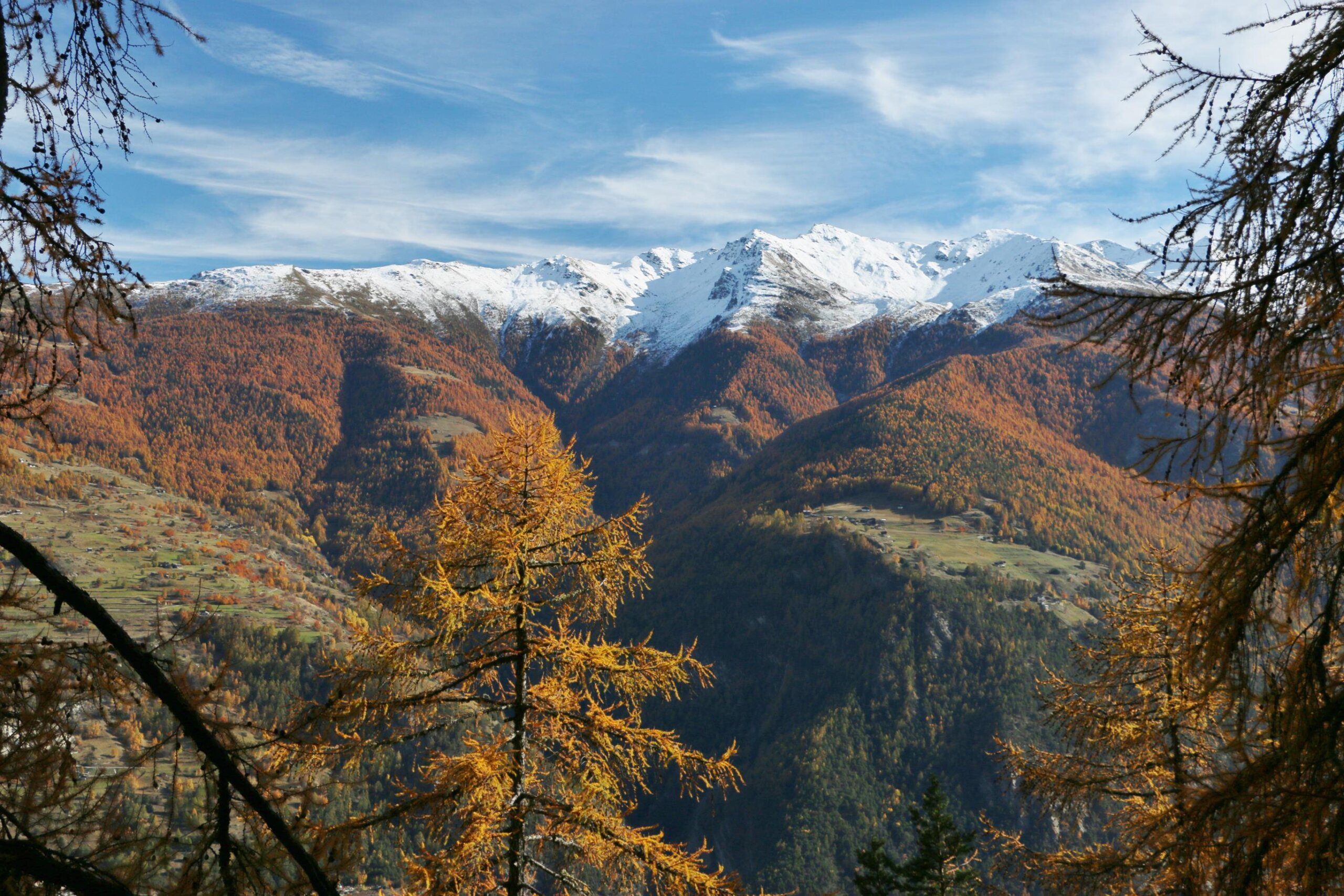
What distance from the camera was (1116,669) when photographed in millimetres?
11695

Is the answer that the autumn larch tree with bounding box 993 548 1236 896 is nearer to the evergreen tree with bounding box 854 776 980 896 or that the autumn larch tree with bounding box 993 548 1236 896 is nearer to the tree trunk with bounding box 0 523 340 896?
the evergreen tree with bounding box 854 776 980 896

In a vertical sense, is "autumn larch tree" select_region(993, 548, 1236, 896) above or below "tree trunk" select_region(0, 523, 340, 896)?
below

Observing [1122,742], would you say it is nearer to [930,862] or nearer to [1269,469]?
[1269,469]

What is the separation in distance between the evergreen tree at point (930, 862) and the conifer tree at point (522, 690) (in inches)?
450

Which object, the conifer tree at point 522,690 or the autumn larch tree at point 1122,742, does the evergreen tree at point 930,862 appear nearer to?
the autumn larch tree at point 1122,742

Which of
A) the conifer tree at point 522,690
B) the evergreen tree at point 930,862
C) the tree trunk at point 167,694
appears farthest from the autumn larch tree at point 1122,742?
the tree trunk at point 167,694

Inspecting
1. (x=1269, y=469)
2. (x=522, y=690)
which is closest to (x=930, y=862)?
(x=522, y=690)

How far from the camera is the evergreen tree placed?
18797 millimetres

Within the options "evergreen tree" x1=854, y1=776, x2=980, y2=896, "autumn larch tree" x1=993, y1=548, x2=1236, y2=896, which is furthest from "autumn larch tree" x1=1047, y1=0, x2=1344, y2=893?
"evergreen tree" x1=854, y1=776, x2=980, y2=896

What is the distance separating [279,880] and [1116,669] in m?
11.6

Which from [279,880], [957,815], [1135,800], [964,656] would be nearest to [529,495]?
[279,880]

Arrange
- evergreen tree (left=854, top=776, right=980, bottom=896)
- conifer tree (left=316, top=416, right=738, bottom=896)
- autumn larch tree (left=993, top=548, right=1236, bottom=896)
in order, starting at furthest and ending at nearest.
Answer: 1. evergreen tree (left=854, top=776, right=980, bottom=896)
2. autumn larch tree (left=993, top=548, right=1236, bottom=896)
3. conifer tree (left=316, top=416, right=738, bottom=896)

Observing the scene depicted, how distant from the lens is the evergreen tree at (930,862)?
18797 mm

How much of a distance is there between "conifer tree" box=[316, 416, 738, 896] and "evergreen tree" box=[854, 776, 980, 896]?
11432 mm
